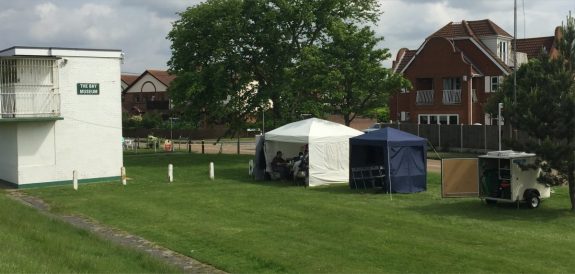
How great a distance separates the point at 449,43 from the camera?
A: 159 feet

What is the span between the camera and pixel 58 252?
11.4m

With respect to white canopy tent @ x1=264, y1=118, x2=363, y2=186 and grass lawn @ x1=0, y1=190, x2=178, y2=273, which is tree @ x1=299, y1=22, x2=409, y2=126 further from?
grass lawn @ x1=0, y1=190, x2=178, y2=273

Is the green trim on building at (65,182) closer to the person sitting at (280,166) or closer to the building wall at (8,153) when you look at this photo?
the building wall at (8,153)

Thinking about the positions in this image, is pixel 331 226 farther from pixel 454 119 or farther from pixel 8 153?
pixel 454 119

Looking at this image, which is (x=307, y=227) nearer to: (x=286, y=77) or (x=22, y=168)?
(x=22, y=168)

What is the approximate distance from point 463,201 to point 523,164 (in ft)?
8.15

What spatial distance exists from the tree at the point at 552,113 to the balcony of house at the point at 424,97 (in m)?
32.6

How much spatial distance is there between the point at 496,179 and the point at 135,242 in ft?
34.4

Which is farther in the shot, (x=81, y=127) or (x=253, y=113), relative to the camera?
(x=253, y=113)

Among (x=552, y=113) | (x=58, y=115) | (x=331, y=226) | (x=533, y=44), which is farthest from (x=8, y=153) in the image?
(x=533, y=44)

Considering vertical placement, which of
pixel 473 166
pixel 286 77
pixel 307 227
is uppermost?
pixel 286 77

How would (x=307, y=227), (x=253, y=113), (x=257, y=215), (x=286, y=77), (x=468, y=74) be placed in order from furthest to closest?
(x=468, y=74) → (x=253, y=113) → (x=286, y=77) → (x=257, y=215) → (x=307, y=227)

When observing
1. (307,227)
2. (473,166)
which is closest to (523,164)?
(473,166)

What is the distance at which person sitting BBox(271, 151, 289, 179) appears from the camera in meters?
26.6
